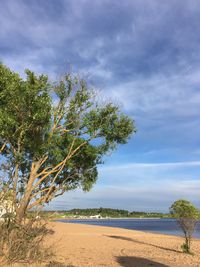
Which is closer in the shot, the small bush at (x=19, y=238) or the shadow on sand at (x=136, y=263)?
the small bush at (x=19, y=238)

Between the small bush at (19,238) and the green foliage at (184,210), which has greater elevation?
the green foliage at (184,210)

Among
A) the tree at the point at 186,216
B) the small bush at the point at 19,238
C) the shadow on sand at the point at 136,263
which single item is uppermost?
the tree at the point at 186,216

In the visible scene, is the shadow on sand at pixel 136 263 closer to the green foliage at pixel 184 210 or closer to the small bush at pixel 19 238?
the green foliage at pixel 184 210

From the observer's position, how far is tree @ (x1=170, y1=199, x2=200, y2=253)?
886 inches

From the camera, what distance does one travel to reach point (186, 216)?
22719mm

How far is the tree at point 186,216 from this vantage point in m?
22.5

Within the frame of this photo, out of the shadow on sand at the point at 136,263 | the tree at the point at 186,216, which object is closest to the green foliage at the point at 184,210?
the tree at the point at 186,216

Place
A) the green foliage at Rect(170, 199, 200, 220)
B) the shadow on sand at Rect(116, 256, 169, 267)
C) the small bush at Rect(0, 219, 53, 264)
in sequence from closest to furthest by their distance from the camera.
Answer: the small bush at Rect(0, 219, 53, 264), the shadow on sand at Rect(116, 256, 169, 267), the green foliage at Rect(170, 199, 200, 220)

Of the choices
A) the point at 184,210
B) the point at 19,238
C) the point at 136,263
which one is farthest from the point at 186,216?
the point at 19,238

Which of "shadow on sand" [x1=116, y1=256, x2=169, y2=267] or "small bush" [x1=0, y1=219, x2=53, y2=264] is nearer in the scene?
"small bush" [x1=0, y1=219, x2=53, y2=264]

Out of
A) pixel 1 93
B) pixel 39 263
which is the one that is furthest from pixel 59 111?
pixel 39 263

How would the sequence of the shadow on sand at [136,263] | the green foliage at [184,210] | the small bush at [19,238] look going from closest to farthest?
the small bush at [19,238] < the shadow on sand at [136,263] < the green foliage at [184,210]

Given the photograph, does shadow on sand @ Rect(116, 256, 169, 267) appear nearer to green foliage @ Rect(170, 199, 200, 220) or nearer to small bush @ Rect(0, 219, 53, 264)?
green foliage @ Rect(170, 199, 200, 220)

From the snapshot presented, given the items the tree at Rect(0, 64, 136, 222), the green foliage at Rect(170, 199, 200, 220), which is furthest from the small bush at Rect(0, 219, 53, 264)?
the green foliage at Rect(170, 199, 200, 220)
